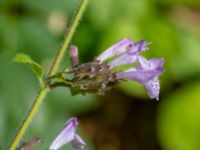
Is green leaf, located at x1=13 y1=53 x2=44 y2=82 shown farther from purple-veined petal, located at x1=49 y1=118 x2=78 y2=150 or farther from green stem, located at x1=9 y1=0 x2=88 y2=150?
purple-veined petal, located at x1=49 y1=118 x2=78 y2=150

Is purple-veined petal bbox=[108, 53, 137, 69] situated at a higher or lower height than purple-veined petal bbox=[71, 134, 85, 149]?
higher

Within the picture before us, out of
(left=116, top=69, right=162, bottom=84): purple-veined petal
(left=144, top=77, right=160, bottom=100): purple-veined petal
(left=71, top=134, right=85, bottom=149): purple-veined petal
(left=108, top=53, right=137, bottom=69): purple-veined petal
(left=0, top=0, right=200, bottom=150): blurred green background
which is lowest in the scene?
(left=71, top=134, right=85, bottom=149): purple-veined petal

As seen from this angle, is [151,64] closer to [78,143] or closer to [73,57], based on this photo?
[73,57]

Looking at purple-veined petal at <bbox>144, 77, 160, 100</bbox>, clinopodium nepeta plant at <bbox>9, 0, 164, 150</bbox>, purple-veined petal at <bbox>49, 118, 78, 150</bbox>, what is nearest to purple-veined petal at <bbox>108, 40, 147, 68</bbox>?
clinopodium nepeta plant at <bbox>9, 0, 164, 150</bbox>

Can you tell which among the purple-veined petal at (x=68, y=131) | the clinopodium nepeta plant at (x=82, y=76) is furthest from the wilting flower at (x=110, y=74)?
the purple-veined petal at (x=68, y=131)

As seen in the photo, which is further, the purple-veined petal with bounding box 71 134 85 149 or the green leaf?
the purple-veined petal with bounding box 71 134 85 149

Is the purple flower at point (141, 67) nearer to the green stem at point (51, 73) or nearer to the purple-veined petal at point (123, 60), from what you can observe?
the purple-veined petal at point (123, 60)

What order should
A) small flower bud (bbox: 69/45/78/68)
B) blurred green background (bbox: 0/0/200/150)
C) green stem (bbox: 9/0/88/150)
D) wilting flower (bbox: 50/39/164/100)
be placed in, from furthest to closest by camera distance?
blurred green background (bbox: 0/0/200/150) < small flower bud (bbox: 69/45/78/68) < wilting flower (bbox: 50/39/164/100) < green stem (bbox: 9/0/88/150)

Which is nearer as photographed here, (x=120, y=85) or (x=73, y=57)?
(x=73, y=57)

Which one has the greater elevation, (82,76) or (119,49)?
(119,49)

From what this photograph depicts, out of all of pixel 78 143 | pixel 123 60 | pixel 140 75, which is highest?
pixel 123 60

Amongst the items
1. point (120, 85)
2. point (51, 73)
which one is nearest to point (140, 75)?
point (51, 73)
